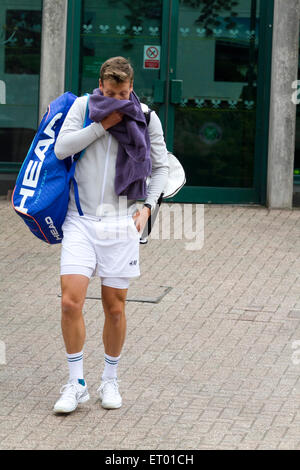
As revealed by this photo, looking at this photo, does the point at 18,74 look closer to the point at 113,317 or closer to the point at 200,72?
the point at 200,72

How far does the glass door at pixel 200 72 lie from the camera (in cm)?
1110

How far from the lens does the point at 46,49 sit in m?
10.9

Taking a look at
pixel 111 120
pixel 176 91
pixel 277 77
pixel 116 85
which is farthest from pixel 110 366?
pixel 277 77

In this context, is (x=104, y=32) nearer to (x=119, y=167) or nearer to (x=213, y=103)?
(x=213, y=103)

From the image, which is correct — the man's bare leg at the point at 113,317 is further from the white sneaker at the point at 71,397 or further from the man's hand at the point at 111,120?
Answer: the man's hand at the point at 111,120

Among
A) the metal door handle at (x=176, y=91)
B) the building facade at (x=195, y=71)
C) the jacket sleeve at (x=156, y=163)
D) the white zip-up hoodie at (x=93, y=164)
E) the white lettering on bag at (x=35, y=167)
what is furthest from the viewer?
the metal door handle at (x=176, y=91)

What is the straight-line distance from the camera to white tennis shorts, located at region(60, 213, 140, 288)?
18.1ft

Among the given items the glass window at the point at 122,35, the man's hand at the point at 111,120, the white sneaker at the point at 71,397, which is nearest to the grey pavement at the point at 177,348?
the white sneaker at the point at 71,397

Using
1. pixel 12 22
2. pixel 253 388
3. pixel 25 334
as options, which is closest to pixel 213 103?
pixel 12 22

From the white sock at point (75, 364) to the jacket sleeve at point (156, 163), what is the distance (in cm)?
96

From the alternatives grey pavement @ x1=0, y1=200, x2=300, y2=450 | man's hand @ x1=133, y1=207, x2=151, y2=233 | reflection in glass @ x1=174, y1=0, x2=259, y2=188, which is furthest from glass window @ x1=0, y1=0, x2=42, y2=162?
man's hand @ x1=133, y1=207, x2=151, y2=233

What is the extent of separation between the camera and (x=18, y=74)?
11.4 meters
